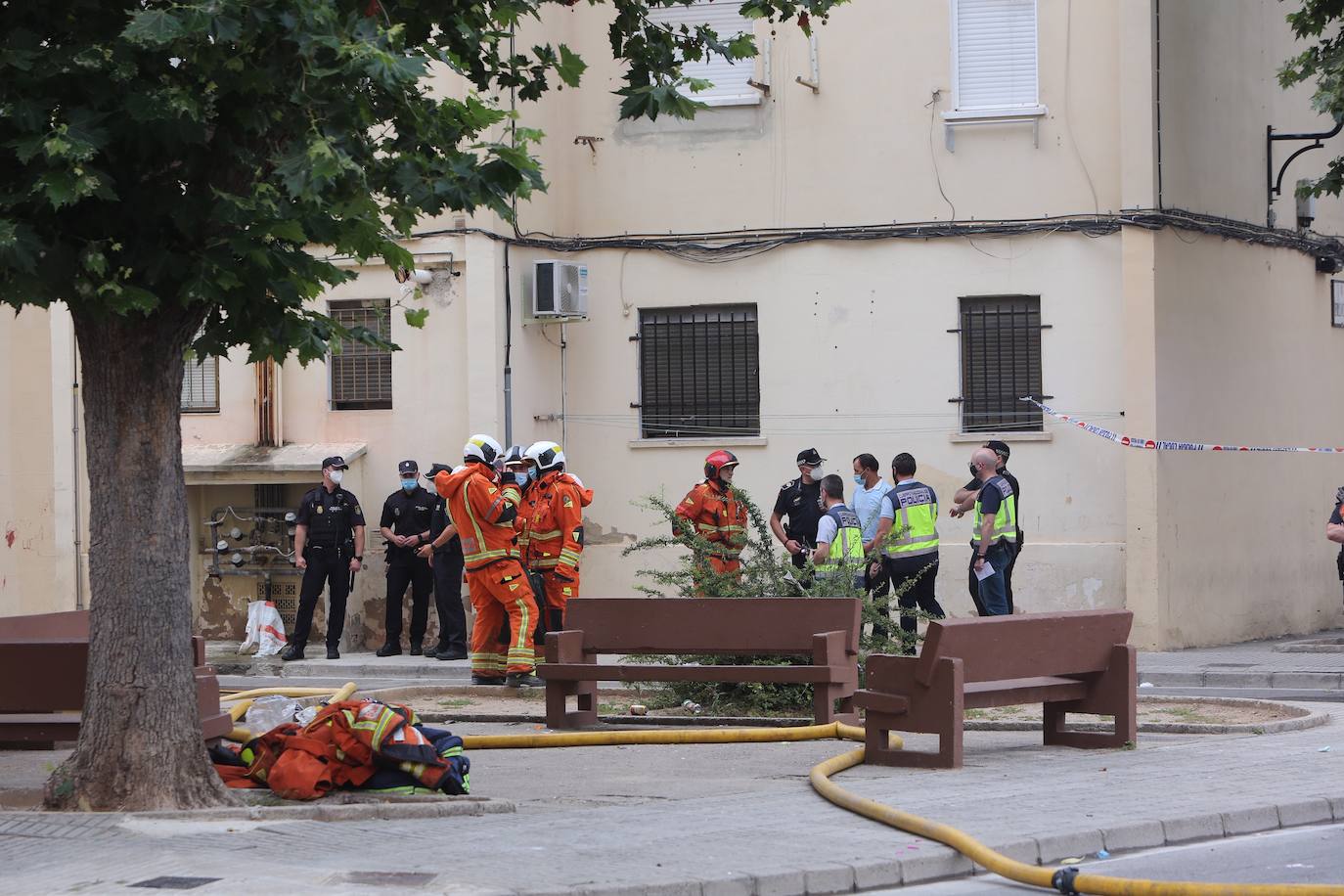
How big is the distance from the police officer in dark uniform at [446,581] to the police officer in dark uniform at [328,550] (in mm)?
762

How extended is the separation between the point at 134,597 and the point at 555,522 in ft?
22.4

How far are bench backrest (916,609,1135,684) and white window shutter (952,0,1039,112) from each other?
9.42m

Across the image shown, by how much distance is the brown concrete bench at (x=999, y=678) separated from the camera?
1027cm

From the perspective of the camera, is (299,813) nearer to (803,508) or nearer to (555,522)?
(555,522)

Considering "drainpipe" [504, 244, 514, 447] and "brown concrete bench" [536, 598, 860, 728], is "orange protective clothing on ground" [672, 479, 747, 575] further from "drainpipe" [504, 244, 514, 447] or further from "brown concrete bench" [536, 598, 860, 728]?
"drainpipe" [504, 244, 514, 447]

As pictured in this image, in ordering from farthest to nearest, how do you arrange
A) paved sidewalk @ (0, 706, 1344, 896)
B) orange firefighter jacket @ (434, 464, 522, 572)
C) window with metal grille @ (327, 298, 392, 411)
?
window with metal grille @ (327, 298, 392, 411) → orange firefighter jacket @ (434, 464, 522, 572) → paved sidewalk @ (0, 706, 1344, 896)

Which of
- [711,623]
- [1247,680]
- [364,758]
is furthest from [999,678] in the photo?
[1247,680]

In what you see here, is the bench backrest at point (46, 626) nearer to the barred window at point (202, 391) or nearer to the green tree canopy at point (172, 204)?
the green tree canopy at point (172, 204)

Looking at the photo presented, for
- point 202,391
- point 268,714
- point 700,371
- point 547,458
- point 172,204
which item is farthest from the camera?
point 202,391

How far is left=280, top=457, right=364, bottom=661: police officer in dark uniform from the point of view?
1870 cm

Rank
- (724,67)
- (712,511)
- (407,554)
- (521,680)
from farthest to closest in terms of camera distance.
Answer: (724,67), (407,554), (712,511), (521,680)

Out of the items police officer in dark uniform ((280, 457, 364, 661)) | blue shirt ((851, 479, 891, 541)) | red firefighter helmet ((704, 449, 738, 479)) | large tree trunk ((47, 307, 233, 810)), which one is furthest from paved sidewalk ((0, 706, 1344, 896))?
police officer in dark uniform ((280, 457, 364, 661))

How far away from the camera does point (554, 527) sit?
15.6m

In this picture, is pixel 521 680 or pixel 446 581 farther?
pixel 446 581
